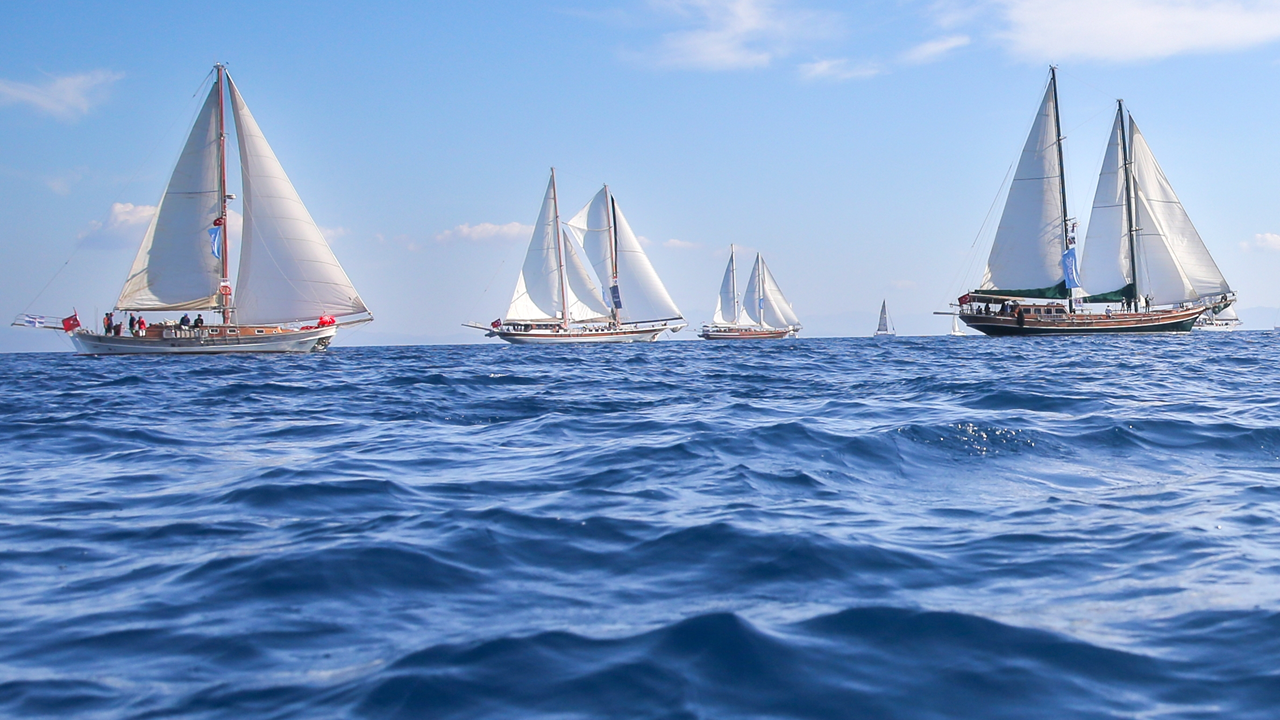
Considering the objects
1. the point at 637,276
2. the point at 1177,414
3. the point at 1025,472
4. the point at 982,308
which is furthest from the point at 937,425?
the point at 637,276

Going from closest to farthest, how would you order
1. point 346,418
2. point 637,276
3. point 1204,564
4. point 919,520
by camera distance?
point 1204,564, point 919,520, point 346,418, point 637,276

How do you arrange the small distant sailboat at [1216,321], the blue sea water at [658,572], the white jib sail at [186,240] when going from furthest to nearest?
the small distant sailboat at [1216,321]
the white jib sail at [186,240]
the blue sea water at [658,572]

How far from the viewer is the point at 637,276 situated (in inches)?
2477

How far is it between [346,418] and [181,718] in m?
8.97

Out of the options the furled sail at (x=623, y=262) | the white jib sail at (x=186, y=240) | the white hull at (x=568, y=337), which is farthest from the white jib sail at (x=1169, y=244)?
the white jib sail at (x=186, y=240)

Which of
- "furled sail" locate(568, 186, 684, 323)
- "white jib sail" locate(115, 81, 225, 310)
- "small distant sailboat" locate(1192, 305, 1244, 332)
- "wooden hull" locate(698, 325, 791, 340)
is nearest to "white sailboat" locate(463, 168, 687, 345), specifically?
"furled sail" locate(568, 186, 684, 323)

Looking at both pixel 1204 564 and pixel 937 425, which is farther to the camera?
pixel 937 425

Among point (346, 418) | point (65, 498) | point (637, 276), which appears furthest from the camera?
point (637, 276)

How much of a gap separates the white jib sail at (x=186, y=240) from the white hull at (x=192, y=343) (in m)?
1.56

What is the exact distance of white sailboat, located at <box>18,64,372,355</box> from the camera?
116 ft

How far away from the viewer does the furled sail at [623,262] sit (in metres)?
61.9

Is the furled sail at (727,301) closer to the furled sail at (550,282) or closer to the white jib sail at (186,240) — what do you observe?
the furled sail at (550,282)

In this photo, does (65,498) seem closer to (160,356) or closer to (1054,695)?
(1054,695)

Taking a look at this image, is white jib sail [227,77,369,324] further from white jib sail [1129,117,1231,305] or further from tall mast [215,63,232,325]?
white jib sail [1129,117,1231,305]
